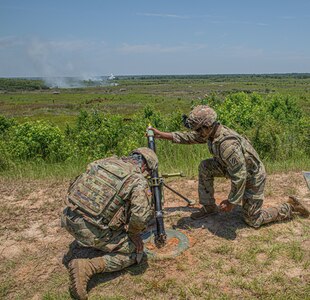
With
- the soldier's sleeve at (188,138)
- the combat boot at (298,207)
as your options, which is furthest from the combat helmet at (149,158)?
the combat boot at (298,207)

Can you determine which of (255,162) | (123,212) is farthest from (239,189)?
(123,212)

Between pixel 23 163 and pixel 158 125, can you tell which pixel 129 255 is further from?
pixel 158 125

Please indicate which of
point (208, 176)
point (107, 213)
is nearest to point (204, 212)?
point (208, 176)

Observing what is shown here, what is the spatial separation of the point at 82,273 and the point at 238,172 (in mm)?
1981

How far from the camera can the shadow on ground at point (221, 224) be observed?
4.29 m

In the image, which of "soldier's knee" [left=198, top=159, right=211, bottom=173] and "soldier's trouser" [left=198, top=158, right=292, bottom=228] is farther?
"soldier's knee" [left=198, top=159, right=211, bottom=173]

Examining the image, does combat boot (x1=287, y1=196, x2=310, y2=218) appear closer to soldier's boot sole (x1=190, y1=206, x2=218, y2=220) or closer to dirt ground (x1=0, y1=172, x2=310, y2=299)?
dirt ground (x1=0, y1=172, x2=310, y2=299)

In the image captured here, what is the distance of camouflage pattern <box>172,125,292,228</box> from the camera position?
395 cm

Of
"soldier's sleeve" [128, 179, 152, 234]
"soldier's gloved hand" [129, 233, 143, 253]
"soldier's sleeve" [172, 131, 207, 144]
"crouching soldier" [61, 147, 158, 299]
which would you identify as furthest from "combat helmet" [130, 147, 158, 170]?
"soldier's sleeve" [172, 131, 207, 144]

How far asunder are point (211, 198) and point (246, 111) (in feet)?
46.4

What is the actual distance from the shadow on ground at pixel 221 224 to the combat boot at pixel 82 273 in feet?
4.70

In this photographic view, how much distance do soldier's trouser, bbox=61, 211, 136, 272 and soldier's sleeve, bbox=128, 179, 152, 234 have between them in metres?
0.21

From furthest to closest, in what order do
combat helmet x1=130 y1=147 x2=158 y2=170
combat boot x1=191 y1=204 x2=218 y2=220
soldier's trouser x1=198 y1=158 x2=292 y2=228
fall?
combat boot x1=191 y1=204 x2=218 y2=220 → soldier's trouser x1=198 y1=158 x2=292 y2=228 → combat helmet x1=130 y1=147 x2=158 y2=170

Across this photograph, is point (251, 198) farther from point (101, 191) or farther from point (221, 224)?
point (101, 191)
